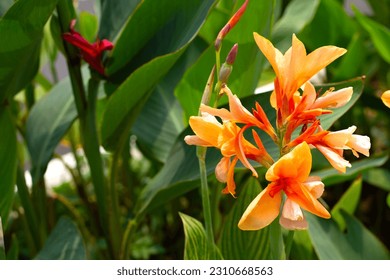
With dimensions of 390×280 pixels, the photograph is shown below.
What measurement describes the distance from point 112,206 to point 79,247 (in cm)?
9

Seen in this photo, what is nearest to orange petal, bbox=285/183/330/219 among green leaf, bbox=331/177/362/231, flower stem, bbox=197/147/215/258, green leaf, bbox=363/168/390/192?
flower stem, bbox=197/147/215/258

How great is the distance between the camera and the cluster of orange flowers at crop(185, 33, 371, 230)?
0.40 metres

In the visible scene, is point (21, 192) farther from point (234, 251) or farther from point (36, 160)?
point (234, 251)

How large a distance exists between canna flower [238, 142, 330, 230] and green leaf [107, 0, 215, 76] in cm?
29

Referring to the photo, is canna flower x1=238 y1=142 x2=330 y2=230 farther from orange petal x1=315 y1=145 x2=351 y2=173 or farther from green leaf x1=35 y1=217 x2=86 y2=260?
green leaf x1=35 y1=217 x2=86 y2=260

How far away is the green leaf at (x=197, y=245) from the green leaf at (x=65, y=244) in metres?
0.15

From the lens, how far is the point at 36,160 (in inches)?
31.3

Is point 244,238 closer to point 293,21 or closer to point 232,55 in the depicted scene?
point 232,55

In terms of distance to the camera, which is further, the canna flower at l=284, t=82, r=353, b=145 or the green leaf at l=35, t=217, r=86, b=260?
the green leaf at l=35, t=217, r=86, b=260

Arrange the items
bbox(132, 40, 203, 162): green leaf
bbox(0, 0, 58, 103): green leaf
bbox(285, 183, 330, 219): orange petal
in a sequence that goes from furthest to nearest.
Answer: bbox(132, 40, 203, 162): green leaf, bbox(0, 0, 58, 103): green leaf, bbox(285, 183, 330, 219): orange petal

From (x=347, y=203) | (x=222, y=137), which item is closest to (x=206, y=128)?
(x=222, y=137)

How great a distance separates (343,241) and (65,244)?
0.87 ft

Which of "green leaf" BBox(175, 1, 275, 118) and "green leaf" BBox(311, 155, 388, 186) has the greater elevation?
"green leaf" BBox(175, 1, 275, 118)

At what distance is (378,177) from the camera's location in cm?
87
